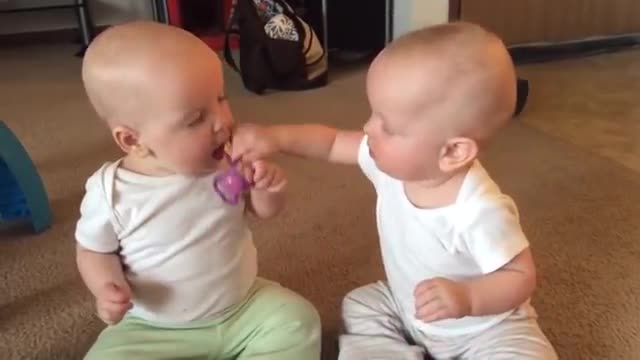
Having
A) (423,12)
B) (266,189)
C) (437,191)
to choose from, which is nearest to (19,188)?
(266,189)

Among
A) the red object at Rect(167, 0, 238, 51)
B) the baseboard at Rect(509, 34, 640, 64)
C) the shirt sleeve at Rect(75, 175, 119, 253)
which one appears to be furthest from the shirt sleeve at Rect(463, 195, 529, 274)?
the red object at Rect(167, 0, 238, 51)

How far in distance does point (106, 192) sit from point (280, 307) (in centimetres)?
21

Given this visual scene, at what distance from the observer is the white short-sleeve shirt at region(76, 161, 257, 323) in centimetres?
81

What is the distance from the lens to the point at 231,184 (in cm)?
81

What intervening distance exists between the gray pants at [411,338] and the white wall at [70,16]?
166 cm

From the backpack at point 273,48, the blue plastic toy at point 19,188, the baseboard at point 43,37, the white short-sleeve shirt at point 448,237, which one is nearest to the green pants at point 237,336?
the white short-sleeve shirt at point 448,237

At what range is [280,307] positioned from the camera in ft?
2.85

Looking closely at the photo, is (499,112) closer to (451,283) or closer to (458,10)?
(451,283)

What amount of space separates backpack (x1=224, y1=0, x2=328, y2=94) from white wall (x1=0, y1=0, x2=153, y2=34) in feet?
2.02

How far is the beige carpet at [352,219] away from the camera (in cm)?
97

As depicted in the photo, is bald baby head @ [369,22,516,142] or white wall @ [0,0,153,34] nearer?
bald baby head @ [369,22,516,142]

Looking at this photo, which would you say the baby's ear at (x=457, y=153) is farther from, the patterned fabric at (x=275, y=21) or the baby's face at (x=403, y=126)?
the patterned fabric at (x=275, y=21)

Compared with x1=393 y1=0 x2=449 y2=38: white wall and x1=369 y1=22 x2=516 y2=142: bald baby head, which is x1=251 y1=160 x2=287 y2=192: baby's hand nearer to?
x1=369 y1=22 x2=516 y2=142: bald baby head

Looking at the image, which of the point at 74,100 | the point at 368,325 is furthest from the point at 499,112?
the point at 74,100
